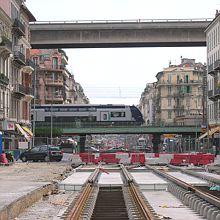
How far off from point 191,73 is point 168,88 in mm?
7303

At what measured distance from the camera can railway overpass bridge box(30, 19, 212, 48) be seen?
3110 inches

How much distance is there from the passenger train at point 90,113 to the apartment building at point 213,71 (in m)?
12.4

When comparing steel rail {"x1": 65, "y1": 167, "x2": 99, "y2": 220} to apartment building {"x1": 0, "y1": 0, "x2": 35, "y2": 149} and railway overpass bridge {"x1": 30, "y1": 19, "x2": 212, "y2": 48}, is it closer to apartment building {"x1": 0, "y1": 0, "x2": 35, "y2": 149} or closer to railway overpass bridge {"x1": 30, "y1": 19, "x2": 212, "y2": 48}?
apartment building {"x1": 0, "y1": 0, "x2": 35, "y2": 149}

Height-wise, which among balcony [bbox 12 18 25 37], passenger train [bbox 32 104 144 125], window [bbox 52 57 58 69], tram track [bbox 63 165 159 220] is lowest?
tram track [bbox 63 165 159 220]

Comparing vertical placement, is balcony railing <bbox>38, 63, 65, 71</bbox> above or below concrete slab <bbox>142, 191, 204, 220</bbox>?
above

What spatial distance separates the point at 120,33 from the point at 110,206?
205 ft

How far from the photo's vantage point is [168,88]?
16838cm

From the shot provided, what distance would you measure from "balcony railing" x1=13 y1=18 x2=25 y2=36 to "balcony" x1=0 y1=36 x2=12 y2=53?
3.58 meters

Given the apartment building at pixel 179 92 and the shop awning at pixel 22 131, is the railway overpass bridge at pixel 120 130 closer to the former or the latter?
the shop awning at pixel 22 131

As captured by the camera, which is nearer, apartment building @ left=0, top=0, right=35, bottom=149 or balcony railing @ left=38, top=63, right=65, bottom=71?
apartment building @ left=0, top=0, right=35, bottom=149

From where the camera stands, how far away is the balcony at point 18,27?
67.9 meters

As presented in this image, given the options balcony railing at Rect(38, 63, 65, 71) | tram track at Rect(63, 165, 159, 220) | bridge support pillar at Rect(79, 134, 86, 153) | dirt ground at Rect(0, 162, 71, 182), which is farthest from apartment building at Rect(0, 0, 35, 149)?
balcony railing at Rect(38, 63, 65, 71)

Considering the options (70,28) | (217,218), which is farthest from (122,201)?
(70,28)

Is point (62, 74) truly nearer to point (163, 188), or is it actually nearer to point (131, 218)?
point (163, 188)
